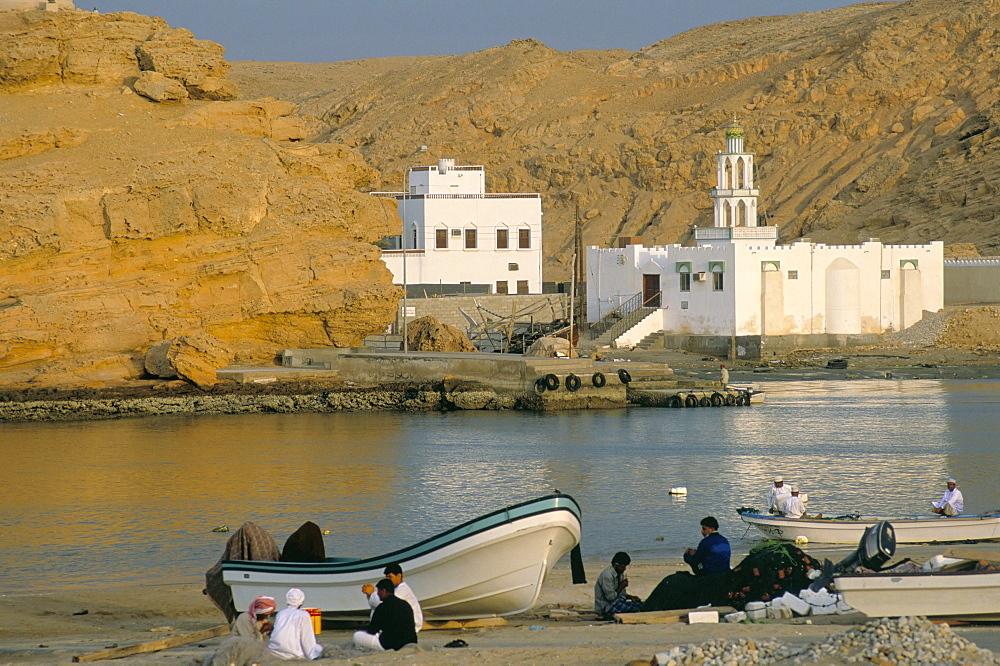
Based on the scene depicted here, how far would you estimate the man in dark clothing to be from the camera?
37.7 ft

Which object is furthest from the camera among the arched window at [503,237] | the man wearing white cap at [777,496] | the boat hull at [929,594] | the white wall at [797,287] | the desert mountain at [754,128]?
the desert mountain at [754,128]

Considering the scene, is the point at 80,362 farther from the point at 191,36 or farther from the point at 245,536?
the point at 245,536

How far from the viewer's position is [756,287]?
52000mm

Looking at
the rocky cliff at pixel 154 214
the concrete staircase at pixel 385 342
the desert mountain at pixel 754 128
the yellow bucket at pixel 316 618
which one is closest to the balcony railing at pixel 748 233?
the concrete staircase at pixel 385 342

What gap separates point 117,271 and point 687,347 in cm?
2503

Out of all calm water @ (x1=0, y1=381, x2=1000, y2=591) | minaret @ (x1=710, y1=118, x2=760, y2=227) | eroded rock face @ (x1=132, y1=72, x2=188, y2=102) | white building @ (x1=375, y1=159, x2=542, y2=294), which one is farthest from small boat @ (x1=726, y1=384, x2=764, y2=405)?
white building @ (x1=375, y1=159, x2=542, y2=294)

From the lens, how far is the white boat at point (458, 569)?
13.3 metres

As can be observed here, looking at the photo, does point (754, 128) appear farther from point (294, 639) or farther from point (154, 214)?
point (294, 639)

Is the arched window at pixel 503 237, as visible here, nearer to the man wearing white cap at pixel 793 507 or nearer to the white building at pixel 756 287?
the white building at pixel 756 287

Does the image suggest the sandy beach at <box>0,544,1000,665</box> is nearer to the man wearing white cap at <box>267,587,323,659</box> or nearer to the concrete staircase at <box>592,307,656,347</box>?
the man wearing white cap at <box>267,587,323,659</box>

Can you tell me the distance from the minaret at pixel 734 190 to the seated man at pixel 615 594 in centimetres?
4215

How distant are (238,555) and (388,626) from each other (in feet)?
9.03

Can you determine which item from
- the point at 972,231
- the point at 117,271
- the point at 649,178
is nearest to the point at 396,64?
the point at 649,178

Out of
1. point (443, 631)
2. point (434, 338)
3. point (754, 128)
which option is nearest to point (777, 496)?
point (443, 631)
